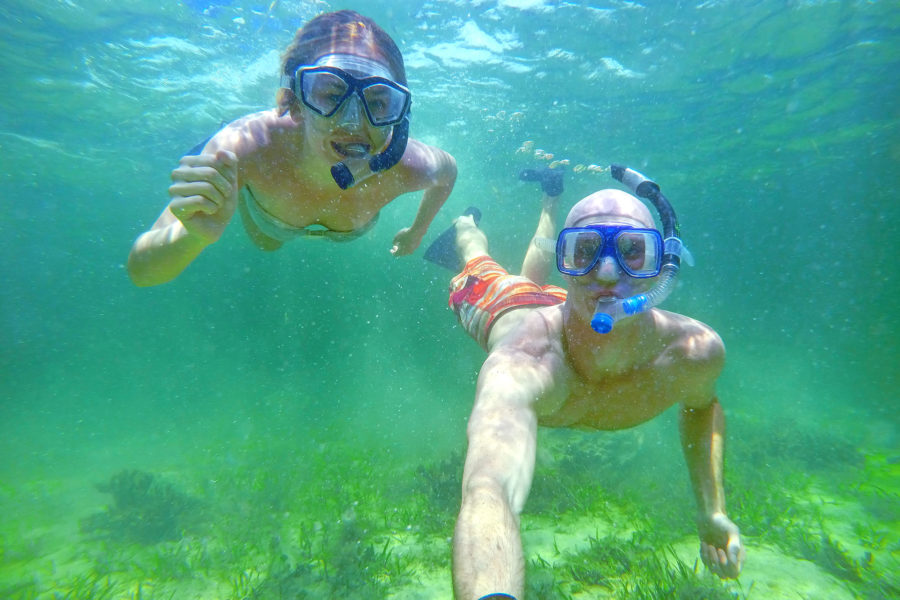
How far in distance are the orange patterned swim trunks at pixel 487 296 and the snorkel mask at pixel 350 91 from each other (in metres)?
2.53

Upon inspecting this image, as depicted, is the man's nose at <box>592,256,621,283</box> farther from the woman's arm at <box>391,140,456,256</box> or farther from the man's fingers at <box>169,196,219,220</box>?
the woman's arm at <box>391,140,456,256</box>

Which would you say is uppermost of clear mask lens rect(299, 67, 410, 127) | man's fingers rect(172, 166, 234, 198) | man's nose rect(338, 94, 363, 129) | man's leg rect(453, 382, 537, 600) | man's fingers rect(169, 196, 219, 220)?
clear mask lens rect(299, 67, 410, 127)

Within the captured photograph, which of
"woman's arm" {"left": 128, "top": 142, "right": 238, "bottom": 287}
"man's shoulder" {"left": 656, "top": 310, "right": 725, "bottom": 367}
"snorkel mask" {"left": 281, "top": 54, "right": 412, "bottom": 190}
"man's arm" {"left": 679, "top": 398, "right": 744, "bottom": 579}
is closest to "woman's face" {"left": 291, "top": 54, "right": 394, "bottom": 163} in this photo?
"snorkel mask" {"left": 281, "top": 54, "right": 412, "bottom": 190}

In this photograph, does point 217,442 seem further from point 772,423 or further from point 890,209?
point 890,209

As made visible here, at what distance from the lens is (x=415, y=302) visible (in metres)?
33.8

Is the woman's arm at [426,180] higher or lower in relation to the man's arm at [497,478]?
higher

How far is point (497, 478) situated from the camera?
2066 millimetres

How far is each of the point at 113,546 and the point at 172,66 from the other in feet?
52.6

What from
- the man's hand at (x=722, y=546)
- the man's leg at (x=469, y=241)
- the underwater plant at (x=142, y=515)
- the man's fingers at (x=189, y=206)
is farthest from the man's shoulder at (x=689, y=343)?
the underwater plant at (x=142, y=515)

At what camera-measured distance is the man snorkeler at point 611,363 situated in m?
2.50

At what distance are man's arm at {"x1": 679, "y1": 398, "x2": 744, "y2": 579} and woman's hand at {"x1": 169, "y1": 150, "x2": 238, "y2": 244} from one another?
4.25 meters

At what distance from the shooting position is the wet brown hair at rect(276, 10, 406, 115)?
139 inches

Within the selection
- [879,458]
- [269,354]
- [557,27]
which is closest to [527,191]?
[557,27]

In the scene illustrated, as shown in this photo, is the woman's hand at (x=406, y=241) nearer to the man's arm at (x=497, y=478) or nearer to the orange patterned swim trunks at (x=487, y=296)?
the orange patterned swim trunks at (x=487, y=296)
